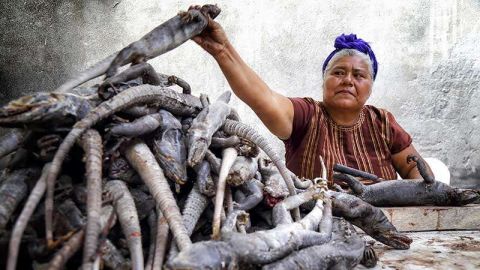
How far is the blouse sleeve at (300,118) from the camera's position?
10.8 feet

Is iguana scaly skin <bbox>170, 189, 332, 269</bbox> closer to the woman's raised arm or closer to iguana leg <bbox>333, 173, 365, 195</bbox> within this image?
the woman's raised arm

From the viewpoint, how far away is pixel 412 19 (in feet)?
15.7

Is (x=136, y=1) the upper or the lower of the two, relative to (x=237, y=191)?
upper

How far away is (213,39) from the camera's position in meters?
2.37

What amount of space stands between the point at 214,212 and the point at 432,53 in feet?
14.2

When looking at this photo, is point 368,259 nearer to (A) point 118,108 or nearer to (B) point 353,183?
(A) point 118,108

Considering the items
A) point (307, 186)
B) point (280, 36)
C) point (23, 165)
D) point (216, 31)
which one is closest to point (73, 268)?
point (23, 165)

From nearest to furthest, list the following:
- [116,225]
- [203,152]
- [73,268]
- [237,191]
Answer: [73,268]
[116,225]
[203,152]
[237,191]

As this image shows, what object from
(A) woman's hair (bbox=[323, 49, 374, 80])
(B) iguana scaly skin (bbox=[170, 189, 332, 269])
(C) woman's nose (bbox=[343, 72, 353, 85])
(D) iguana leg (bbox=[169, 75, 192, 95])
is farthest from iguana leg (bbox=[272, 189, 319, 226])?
(A) woman's hair (bbox=[323, 49, 374, 80])

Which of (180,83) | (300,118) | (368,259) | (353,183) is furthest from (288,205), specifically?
(300,118)

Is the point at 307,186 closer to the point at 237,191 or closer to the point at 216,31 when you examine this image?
the point at 237,191

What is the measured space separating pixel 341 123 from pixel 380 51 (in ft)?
5.93

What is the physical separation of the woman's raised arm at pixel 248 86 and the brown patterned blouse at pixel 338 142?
121 millimetres

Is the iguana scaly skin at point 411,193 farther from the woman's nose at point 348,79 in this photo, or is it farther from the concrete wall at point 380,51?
the concrete wall at point 380,51
